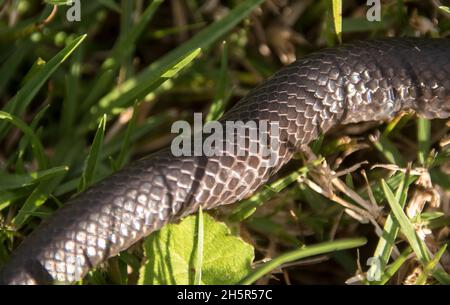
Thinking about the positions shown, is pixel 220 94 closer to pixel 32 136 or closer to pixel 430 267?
pixel 32 136

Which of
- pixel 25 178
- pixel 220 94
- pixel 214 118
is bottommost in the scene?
pixel 25 178

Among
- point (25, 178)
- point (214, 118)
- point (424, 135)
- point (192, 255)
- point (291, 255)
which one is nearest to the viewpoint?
point (291, 255)

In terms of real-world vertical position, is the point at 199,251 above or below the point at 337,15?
below

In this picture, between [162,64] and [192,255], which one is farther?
[162,64]

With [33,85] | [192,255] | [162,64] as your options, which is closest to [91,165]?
[33,85]

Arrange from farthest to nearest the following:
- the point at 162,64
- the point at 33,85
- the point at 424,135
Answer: the point at 162,64 < the point at 424,135 < the point at 33,85
